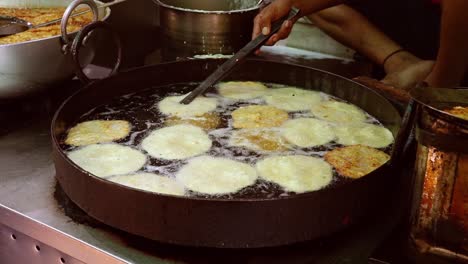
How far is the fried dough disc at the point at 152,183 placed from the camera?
6.33ft

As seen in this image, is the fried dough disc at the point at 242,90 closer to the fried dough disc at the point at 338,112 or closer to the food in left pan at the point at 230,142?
the food in left pan at the point at 230,142

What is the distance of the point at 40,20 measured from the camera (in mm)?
3016

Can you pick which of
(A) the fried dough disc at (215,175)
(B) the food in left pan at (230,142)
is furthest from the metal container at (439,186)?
(A) the fried dough disc at (215,175)

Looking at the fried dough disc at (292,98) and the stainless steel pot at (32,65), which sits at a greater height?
the stainless steel pot at (32,65)

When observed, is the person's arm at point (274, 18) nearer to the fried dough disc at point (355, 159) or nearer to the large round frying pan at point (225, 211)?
the fried dough disc at point (355, 159)

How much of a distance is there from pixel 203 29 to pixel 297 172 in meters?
1.21

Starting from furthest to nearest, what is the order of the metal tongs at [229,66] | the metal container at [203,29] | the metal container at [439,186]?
the metal container at [203,29], the metal tongs at [229,66], the metal container at [439,186]

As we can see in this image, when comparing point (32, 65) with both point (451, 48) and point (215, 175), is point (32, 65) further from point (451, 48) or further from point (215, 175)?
point (451, 48)

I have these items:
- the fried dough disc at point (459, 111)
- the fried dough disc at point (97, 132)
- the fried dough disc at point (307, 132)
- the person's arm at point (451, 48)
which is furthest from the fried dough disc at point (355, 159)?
the person's arm at point (451, 48)

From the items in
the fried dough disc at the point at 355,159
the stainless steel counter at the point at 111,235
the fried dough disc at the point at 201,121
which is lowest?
the stainless steel counter at the point at 111,235

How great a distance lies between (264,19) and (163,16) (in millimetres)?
620

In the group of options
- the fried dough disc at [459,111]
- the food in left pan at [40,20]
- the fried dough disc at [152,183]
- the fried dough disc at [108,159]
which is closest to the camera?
the fried dough disc at [459,111]

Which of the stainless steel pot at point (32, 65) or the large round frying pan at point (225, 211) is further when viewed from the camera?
the stainless steel pot at point (32, 65)

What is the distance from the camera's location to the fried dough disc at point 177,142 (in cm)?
222
